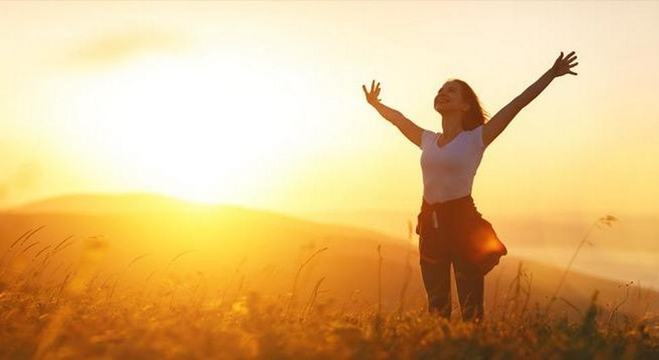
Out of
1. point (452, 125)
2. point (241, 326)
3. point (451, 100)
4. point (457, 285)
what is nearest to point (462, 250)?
point (457, 285)

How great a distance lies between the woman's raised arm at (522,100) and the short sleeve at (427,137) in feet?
1.86

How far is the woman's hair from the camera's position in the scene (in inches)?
351

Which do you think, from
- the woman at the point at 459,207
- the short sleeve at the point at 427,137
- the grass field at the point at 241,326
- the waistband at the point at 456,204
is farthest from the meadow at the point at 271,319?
the short sleeve at the point at 427,137

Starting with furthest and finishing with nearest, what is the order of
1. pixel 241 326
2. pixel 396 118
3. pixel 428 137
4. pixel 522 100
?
pixel 396 118, pixel 428 137, pixel 522 100, pixel 241 326

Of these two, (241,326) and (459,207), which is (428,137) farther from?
(241,326)

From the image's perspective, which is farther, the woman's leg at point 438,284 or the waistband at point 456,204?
the woman's leg at point 438,284

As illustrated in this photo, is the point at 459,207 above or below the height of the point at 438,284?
above

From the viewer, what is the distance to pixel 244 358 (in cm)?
636

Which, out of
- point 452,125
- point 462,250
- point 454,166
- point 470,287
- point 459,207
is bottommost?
point 470,287

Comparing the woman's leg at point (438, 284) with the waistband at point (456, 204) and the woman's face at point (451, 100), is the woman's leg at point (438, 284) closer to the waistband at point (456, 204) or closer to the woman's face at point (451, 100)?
the waistband at point (456, 204)

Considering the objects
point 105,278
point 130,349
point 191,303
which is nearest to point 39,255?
point 105,278

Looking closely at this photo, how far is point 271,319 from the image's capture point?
734 centimetres

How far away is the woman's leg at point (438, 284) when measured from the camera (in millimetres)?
8758

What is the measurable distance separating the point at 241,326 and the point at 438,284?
2171 millimetres
